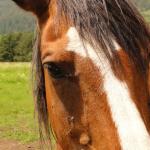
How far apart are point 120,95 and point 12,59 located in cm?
4175

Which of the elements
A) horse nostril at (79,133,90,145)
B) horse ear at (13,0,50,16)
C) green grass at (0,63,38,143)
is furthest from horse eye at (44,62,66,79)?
green grass at (0,63,38,143)

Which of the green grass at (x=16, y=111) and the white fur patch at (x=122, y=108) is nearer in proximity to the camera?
the white fur patch at (x=122, y=108)

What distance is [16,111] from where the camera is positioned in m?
14.2

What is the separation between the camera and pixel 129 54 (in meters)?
2.17

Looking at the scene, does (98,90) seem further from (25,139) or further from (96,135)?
(25,139)

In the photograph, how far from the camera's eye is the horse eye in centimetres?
219

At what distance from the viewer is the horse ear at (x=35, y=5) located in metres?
2.48

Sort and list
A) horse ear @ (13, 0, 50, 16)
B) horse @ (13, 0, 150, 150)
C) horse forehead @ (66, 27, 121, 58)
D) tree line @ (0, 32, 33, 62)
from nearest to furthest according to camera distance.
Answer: horse @ (13, 0, 150, 150), horse forehead @ (66, 27, 121, 58), horse ear @ (13, 0, 50, 16), tree line @ (0, 32, 33, 62)

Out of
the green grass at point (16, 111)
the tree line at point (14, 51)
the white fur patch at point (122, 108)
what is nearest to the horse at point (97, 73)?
the white fur patch at point (122, 108)

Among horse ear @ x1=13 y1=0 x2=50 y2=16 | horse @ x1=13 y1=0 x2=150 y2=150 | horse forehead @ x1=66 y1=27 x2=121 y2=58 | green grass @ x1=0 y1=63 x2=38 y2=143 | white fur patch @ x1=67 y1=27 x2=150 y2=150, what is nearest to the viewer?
white fur patch @ x1=67 y1=27 x2=150 y2=150

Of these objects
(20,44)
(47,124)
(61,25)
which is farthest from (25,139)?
(20,44)

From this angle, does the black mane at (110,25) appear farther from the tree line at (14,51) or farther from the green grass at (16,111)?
the tree line at (14,51)

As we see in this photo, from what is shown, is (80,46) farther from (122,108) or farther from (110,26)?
(122,108)

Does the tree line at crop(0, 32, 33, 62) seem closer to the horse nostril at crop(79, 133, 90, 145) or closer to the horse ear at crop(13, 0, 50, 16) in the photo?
the horse ear at crop(13, 0, 50, 16)
